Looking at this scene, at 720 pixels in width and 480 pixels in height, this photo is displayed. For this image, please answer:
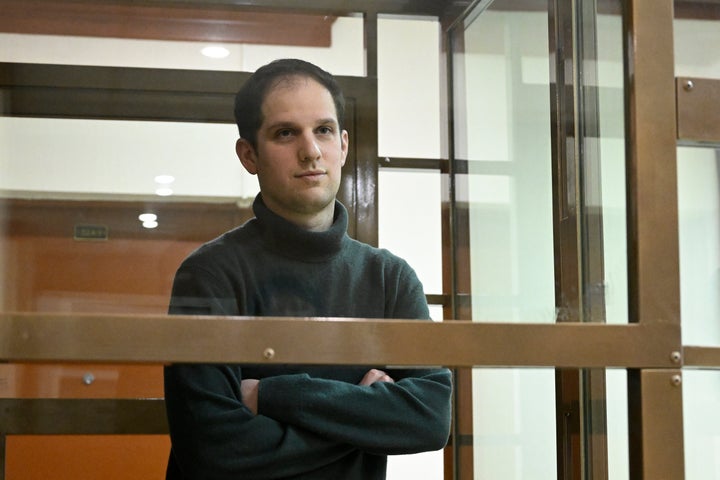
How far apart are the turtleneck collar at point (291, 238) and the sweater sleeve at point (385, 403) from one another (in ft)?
0.25

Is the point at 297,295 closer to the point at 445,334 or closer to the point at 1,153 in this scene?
the point at 445,334

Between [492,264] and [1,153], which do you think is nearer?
[1,153]

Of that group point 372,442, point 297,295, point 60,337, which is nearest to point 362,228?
point 297,295

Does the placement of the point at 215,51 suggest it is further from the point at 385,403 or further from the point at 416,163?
Answer: the point at 385,403

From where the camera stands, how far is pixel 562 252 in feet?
3.86

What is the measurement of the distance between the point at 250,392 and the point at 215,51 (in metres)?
0.35

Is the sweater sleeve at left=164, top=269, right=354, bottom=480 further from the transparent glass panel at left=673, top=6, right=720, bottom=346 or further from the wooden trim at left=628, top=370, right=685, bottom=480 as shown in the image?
the transparent glass panel at left=673, top=6, right=720, bottom=346

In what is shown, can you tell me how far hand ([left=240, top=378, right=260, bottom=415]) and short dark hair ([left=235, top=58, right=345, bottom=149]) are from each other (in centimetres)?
24

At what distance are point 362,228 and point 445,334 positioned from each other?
0.14 meters

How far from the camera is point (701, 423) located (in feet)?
4.90

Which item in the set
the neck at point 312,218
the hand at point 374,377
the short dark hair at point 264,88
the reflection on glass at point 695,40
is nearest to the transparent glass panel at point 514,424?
the hand at point 374,377

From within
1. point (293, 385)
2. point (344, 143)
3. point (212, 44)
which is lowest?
point (293, 385)

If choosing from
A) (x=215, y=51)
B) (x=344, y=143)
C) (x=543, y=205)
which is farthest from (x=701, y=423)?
(x=215, y=51)

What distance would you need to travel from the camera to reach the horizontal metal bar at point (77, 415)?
1.05 metres
